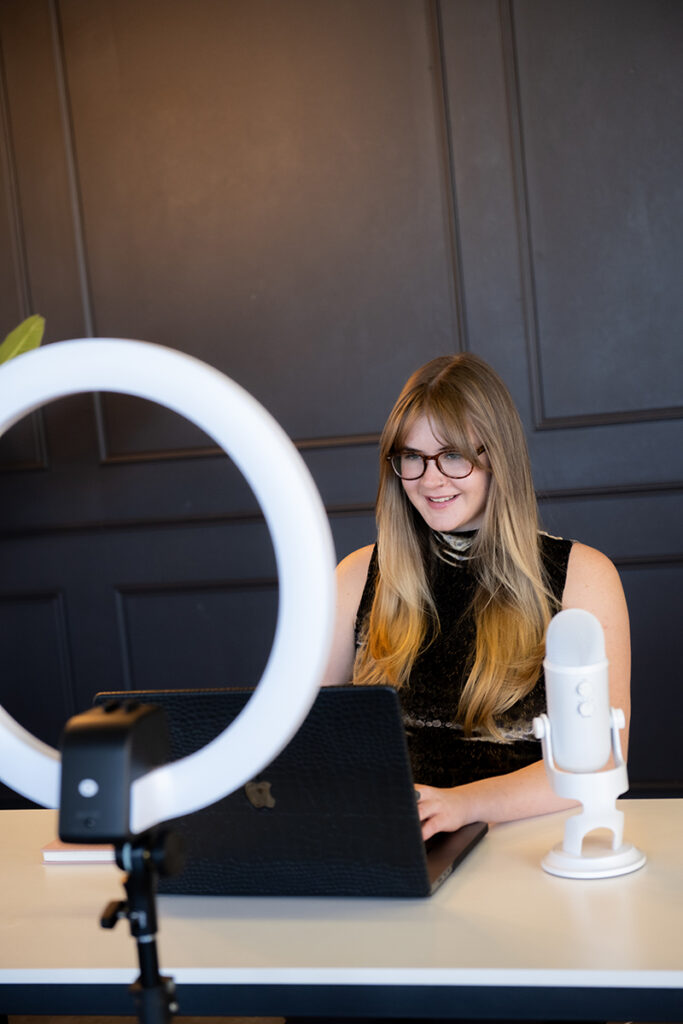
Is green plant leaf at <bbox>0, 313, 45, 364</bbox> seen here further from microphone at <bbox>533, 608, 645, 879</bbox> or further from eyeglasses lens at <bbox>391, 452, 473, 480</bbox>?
microphone at <bbox>533, 608, 645, 879</bbox>

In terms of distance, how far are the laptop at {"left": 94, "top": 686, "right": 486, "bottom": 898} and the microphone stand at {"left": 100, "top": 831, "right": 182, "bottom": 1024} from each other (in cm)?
43

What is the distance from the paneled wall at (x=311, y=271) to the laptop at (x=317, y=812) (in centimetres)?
194

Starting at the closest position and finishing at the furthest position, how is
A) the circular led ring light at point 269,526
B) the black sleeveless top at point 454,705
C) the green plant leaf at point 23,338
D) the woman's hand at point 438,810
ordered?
the circular led ring light at point 269,526 → the woman's hand at point 438,810 → the black sleeveless top at point 454,705 → the green plant leaf at point 23,338

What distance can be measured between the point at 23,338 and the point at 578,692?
2.10 meters

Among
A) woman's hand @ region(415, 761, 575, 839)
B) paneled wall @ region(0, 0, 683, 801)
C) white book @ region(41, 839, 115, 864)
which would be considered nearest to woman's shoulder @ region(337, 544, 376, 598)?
woman's hand @ region(415, 761, 575, 839)

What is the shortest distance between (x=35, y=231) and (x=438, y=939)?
9.05ft

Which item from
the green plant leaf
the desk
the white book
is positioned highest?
the green plant leaf

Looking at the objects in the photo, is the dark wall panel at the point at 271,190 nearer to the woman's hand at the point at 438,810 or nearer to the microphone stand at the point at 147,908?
the woman's hand at the point at 438,810

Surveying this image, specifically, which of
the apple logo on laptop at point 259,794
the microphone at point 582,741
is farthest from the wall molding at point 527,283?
the apple logo on laptop at point 259,794

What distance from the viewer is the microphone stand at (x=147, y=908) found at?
534 mm

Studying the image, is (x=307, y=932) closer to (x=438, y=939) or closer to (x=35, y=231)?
(x=438, y=939)

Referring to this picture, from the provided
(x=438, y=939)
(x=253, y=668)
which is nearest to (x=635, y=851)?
(x=438, y=939)

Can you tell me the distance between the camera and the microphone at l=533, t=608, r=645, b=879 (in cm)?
104

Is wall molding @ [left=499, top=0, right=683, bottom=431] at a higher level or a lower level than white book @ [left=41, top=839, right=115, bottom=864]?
higher
